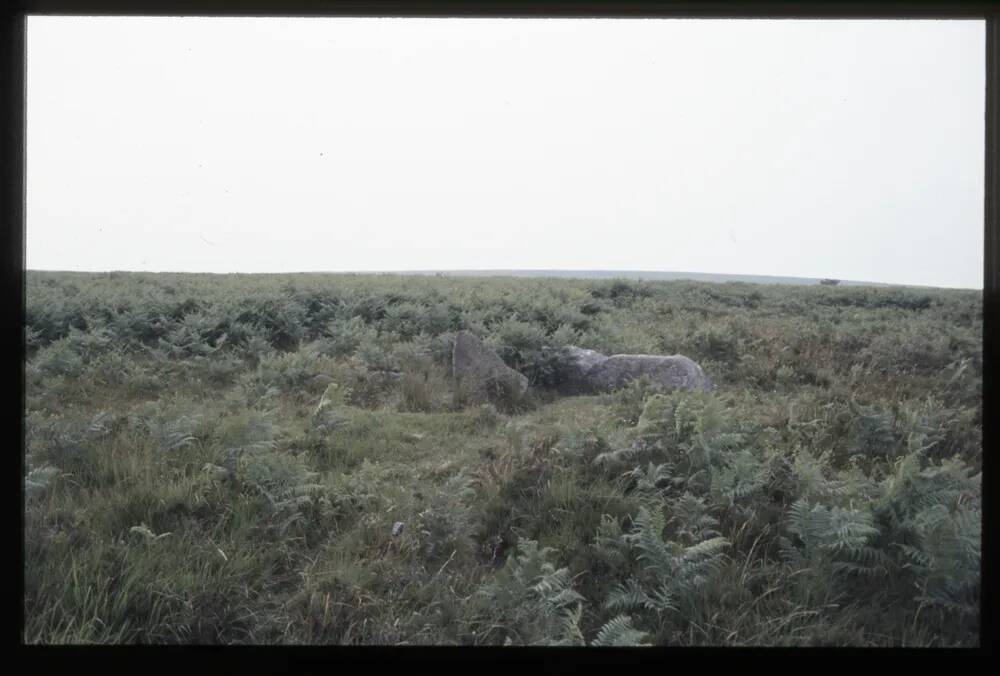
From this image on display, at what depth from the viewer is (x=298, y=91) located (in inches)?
268

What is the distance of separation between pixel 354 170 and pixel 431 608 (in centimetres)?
534

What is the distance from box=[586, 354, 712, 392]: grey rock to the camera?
632 centimetres

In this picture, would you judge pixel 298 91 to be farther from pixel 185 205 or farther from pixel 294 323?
pixel 294 323

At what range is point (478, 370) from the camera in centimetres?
648

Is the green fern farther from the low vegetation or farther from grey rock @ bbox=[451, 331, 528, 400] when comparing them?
grey rock @ bbox=[451, 331, 528, 400]

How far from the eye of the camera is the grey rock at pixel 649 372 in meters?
6.32

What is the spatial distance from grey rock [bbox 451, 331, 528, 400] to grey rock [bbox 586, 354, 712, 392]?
0.77 m

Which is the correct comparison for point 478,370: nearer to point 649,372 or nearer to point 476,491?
point 649,372

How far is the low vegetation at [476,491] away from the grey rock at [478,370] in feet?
0.57

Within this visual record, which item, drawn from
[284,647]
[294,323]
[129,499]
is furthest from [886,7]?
[294,323]

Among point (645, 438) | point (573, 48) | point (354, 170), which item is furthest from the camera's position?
point (354, 170)

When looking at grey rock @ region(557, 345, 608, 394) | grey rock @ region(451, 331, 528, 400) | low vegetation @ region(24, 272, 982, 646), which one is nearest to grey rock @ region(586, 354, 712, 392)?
grey rock @ region(557, 345, 608, 394)

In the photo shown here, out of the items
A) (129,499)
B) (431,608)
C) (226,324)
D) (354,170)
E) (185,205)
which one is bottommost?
(431,608)

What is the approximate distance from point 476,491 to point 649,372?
9.26 ft
